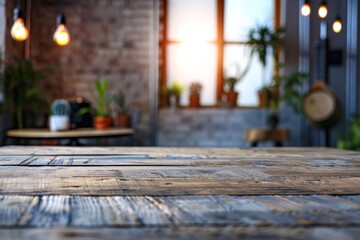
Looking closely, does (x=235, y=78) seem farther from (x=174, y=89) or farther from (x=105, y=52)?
(x=105, y=52)

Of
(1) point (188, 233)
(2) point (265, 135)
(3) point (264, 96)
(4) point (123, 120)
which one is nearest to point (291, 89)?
(3) point (264, 96)

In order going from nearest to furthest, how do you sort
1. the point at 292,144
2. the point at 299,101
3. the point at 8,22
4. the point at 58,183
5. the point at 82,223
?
1. the point at 82,223
2. the point at 58,183
3. the point at 8,22
4. the point at 299,101
5. the point at 292,144

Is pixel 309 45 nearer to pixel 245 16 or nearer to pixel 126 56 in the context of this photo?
pixel 245 16

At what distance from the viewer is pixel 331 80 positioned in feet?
22.6

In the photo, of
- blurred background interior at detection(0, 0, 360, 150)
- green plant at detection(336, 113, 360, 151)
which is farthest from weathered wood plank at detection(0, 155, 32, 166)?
green plant at detection(336, 113, 360, 151)

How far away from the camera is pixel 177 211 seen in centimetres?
74

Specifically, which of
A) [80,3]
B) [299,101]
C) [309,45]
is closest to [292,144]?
[299,101]

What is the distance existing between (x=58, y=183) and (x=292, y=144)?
607 cm

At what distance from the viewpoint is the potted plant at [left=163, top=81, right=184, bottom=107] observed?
6.56 m

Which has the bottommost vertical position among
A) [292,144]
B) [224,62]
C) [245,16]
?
[292,144]

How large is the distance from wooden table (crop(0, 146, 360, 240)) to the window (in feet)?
17.9

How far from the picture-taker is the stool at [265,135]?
5926 mm

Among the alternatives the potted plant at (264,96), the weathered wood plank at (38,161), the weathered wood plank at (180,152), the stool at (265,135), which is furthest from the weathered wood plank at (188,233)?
the potted plant at (264,96)

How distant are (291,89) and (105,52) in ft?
8.60
